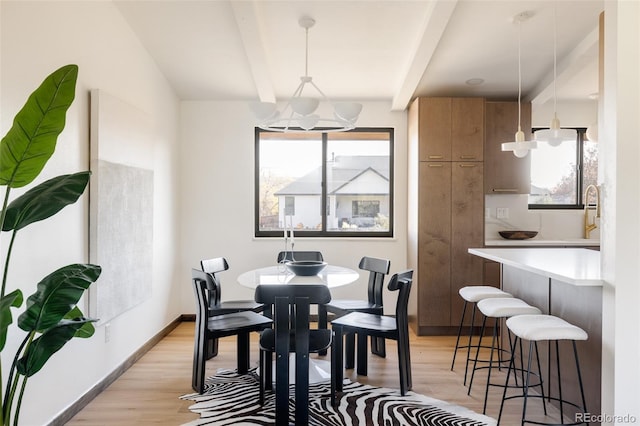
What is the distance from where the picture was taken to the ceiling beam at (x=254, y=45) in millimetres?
3094

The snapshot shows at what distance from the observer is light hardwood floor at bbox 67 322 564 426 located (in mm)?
2627

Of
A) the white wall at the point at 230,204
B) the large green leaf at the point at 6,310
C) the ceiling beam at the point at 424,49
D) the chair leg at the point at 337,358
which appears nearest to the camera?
the large green leaf at the point at 6,310

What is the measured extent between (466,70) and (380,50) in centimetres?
93

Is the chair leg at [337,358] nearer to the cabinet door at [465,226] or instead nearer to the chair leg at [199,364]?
the chair leg at [199,364]

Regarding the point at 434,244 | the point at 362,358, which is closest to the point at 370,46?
the point at 434,244

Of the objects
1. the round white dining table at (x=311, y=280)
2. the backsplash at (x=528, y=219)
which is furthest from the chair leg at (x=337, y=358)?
the backsplash at (x=528, y=219)

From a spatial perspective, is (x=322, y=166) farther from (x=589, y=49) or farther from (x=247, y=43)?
(x=589, y=49)

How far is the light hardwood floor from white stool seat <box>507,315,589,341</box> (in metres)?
0.73

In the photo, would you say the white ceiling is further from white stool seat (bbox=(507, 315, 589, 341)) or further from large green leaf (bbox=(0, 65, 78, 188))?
white stool seat (bbox=(507, 315, 589, 341))

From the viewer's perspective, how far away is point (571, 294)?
100 inches

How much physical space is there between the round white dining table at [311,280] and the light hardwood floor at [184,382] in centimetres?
25

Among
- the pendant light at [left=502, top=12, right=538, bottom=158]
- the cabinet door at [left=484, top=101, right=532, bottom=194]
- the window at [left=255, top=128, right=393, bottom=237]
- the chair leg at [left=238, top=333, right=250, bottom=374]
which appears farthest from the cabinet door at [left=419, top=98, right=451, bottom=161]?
the chair leg at [left=238, top=333, right=250, bottom=374]

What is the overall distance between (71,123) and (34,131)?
44.7 inches

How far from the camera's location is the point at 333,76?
429 centimetres
